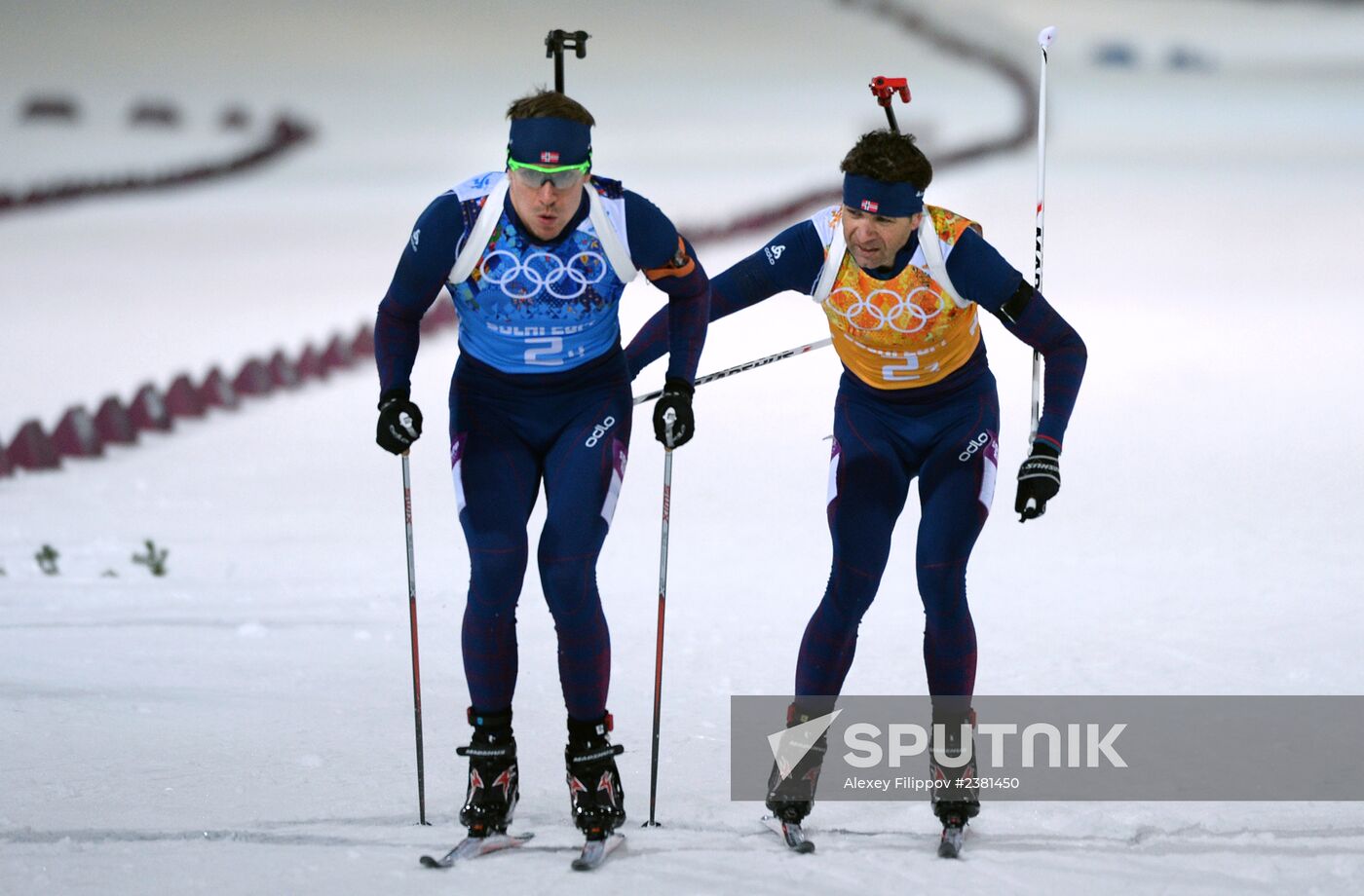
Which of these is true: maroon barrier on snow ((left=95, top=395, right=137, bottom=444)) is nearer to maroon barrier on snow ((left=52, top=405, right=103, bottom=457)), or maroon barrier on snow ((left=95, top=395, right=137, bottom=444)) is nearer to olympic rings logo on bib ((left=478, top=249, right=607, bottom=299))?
maroon barrier on snow ((left=52, top=405, right=103, bottom=457))

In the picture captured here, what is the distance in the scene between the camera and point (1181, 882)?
3785 mm

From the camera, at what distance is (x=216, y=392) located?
37.4 ft

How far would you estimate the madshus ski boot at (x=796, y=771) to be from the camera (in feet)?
13.5

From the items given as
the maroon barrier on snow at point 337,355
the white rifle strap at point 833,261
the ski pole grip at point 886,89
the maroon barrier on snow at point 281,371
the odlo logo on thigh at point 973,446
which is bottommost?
the odlo logo on thigh at point 973,446

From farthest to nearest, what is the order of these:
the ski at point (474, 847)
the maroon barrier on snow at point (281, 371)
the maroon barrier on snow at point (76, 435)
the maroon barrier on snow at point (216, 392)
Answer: the maroon barrier on snow at point (281, 371) → the maroon barrier on snow at point (216, 392) → the maroon barrier on snow at point (76, 435) → the ski at point (474, 847)

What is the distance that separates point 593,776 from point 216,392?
8.03m

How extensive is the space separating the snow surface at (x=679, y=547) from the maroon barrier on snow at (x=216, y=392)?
0.28 meters

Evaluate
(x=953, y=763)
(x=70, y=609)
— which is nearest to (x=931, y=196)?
(x=70, y=609)

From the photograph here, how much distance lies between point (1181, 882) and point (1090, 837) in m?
0.36

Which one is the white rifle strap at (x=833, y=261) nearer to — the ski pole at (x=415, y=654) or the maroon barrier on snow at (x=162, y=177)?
the ski pole at (x=415, y=654)

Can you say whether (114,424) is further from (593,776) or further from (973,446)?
(973,446)

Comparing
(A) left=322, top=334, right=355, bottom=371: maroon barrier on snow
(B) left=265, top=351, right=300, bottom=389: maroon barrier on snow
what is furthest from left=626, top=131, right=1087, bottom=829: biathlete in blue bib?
(A) left=322, top=334, right=355, bottom=371: maroon barrier on snow

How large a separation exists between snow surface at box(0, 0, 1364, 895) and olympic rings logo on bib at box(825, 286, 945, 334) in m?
1.24

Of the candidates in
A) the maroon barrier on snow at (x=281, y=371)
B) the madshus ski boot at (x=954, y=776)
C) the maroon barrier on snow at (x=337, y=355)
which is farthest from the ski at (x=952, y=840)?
the maroon barrier on snow at (x=337, y=355)
